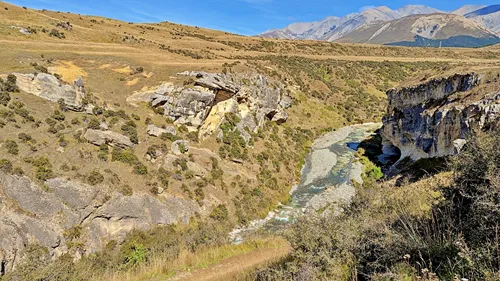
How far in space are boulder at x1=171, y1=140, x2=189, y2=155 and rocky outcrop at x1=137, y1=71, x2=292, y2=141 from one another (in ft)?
12.5

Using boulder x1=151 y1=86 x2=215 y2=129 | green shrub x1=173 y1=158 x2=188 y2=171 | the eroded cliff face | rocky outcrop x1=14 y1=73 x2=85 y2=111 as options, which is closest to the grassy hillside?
green shrub x1=173 y1=158 x2=188 y2=171

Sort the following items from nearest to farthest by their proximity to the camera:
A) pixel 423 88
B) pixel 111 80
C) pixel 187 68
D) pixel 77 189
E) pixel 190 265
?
pixel 190 265, pixel 77 189, pixel 423 88, pixel 111 80, pixel 187 68

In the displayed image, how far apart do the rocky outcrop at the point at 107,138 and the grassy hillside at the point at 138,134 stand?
0.74 m

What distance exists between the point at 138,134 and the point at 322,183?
18.9m

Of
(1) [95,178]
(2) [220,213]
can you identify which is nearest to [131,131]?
(1) [95,178]

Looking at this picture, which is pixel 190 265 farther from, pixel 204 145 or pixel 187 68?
pixel 187 68

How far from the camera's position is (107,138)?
24.6m

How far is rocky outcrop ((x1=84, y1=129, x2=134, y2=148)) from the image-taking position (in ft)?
78.9

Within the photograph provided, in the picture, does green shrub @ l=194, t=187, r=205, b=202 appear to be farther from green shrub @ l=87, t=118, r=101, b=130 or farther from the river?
green shrub @ l=87, t=118, r=101, b=130

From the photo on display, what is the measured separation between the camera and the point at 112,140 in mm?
24797

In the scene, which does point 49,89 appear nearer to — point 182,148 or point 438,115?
point 182,148

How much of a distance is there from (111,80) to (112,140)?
42.5 ft

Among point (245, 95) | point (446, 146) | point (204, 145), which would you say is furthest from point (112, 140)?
point (446, 146)

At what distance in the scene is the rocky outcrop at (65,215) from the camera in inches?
614
